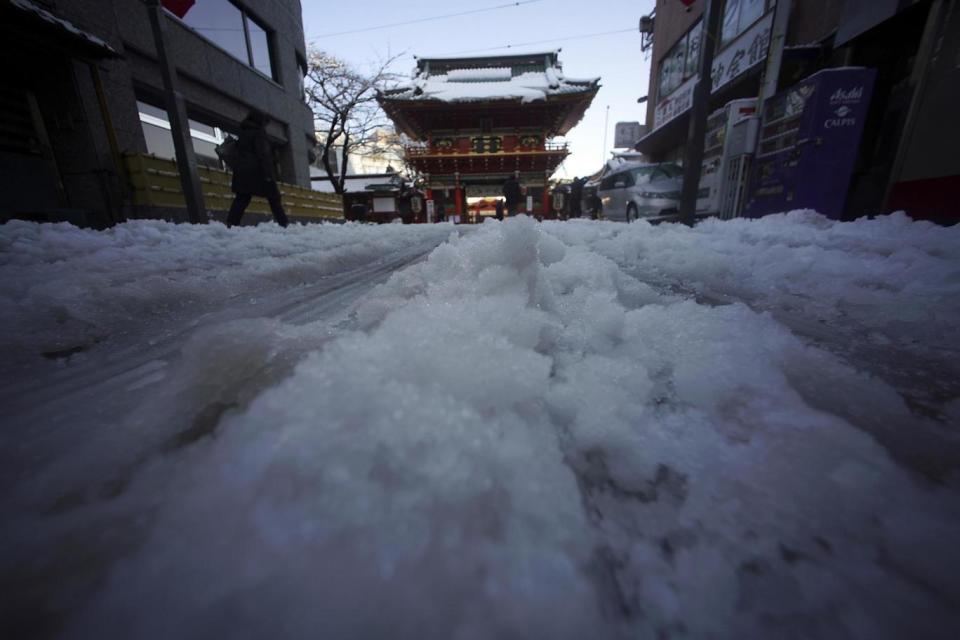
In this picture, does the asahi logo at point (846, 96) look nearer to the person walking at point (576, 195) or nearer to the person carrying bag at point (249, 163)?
the person walking at point (576, 195)

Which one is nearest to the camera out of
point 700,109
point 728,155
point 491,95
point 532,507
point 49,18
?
point 532,507

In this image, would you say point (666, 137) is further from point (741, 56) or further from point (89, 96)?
point (89, 96)

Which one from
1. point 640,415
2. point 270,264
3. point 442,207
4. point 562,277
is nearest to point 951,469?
point 640,415

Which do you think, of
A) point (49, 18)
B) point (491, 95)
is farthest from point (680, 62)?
point (49, 18)

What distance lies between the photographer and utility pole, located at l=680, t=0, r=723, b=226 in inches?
161

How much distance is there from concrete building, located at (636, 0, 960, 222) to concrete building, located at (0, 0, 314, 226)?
7.88 metres

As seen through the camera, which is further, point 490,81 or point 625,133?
point 625,133

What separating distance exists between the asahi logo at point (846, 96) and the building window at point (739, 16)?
2732 mm

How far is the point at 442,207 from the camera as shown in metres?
15.6

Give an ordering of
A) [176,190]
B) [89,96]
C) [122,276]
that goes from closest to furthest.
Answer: [122,276], [89,96], [176,190]

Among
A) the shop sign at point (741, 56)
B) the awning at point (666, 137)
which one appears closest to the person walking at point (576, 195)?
the awning at point (666, 137)

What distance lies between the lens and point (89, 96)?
4.89m

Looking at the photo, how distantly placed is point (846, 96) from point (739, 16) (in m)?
4.32

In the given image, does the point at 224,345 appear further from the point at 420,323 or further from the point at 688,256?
the point at 688,256
